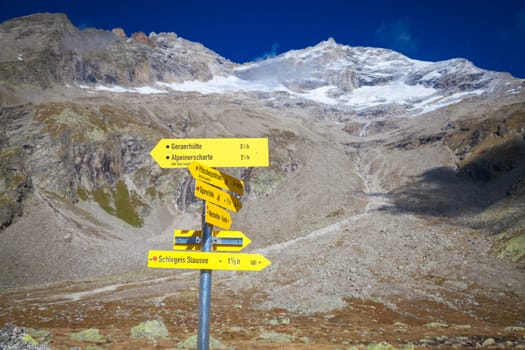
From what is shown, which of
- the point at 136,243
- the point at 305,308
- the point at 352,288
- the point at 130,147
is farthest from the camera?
the point at 130,147

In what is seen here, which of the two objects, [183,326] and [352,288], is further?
[352,288]

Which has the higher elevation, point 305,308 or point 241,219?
point 241,219

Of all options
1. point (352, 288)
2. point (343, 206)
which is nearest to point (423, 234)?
point (352, 288)

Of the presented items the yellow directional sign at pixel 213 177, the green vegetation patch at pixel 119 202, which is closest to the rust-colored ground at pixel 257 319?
the yellow directional sign at pixel 213 177

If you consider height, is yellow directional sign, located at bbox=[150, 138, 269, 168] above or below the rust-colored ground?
above

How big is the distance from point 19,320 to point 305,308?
2521cm

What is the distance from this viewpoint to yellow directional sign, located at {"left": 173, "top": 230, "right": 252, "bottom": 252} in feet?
26.1

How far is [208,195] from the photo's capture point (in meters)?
7.74

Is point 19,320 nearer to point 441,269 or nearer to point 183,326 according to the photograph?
point 183,326

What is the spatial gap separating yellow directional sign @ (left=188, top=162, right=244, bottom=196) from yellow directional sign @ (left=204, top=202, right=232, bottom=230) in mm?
534

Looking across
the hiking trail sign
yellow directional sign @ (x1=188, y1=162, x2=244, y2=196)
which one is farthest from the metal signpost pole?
yellow directional sign @ (x1=188, y1=162, x2=244, y2=196)

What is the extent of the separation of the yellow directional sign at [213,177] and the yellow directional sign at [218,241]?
1.05 metres

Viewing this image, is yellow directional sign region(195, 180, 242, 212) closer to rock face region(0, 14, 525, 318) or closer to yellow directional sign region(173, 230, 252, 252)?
yellow directional sign region(173, 230, 252, 252)

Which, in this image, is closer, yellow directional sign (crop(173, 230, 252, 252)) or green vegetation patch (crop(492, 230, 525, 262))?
yellow directional sign (crop(173, 230, 252, 252))
